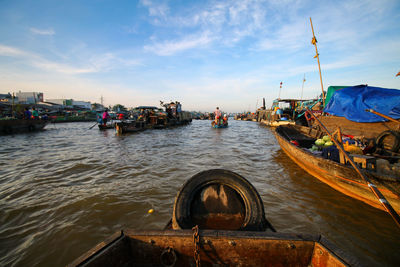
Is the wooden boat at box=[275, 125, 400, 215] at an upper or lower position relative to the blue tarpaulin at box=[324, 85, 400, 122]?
lower

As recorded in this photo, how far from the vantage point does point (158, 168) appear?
659 cm

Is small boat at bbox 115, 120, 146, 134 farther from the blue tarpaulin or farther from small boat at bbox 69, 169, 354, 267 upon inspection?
the blue tarpaulin

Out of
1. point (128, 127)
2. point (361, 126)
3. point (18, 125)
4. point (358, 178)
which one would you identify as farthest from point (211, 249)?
point (18, 125)

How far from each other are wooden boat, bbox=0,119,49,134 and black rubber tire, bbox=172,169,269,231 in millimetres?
23954

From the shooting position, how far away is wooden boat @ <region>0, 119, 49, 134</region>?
16609 millimetres

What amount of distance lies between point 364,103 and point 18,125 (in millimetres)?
28561

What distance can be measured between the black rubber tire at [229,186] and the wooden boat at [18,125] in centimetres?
2395

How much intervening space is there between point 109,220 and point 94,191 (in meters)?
1.57

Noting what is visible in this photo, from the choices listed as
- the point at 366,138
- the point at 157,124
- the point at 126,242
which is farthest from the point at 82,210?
the point at 157,124

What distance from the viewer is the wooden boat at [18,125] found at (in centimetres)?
1661

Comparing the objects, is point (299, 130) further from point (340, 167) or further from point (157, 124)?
point (157, 124)

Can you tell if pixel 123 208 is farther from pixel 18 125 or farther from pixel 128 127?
pixel 18 125

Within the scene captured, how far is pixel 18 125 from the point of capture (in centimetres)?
1756

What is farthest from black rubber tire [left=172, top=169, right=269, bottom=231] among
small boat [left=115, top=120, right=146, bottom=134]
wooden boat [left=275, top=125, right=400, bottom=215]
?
small boat [left=115, top=120, right=146, bottom=134]
